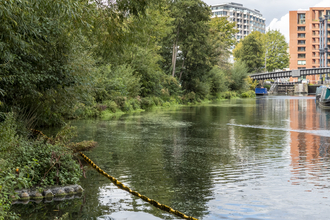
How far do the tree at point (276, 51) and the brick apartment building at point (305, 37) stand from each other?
12124 mm

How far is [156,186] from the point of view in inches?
355

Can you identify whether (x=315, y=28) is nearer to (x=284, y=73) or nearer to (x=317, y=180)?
(x=284, y=73)

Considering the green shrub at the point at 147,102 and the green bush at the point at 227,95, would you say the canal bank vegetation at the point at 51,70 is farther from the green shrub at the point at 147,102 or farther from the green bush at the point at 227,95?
the green bush at the point at 227,95

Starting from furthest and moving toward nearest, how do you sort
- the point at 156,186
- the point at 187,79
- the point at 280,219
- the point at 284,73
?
the point at 284,73 < the point at 187,79 < the point at 156,186 < the point at 280,219

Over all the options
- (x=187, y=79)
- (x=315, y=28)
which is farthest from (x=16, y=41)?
(x=315, y=28)

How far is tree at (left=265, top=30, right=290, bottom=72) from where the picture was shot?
123938 mm

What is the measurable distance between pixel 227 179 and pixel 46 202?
4416 millimetres

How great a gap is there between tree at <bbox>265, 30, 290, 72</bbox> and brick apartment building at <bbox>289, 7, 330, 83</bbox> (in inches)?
477

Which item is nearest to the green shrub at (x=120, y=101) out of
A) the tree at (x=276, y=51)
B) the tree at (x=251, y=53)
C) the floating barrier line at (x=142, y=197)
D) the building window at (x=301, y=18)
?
the floating barrier line at (x=142, y=197)

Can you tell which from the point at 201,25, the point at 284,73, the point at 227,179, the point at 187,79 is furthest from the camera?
the point at 284,73

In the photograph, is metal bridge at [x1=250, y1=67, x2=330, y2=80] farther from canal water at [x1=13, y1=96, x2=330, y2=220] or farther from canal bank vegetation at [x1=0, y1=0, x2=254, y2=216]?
canal water at [x1=13, y1=96, x2=330, y2=220]

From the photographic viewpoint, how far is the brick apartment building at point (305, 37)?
5251 inches

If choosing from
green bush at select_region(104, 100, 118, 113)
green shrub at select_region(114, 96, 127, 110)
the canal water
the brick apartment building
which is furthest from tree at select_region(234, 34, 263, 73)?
the canal water

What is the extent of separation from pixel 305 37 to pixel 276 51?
18530 mm
